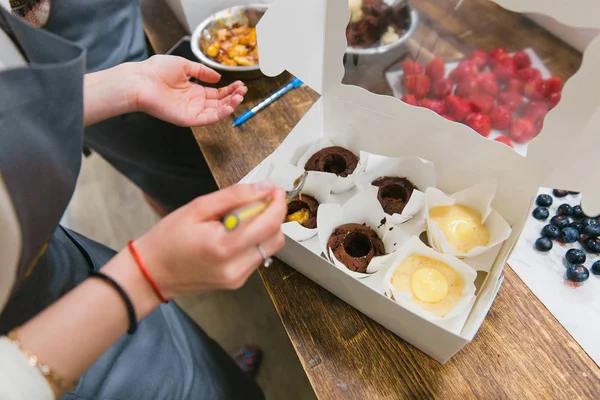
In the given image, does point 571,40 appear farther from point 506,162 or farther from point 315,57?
point 315,57

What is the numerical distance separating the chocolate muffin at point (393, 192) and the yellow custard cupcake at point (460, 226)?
2.8 inches

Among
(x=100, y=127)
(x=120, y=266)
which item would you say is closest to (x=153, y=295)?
(x=120, y=266)

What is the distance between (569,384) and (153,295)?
0.71 meters

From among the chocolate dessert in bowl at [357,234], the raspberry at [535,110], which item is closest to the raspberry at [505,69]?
the raspberry at [535,110]

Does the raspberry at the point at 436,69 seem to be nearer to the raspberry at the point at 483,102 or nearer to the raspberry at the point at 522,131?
the raspberry at the point at 483,102

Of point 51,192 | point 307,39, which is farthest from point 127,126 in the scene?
point 51,192

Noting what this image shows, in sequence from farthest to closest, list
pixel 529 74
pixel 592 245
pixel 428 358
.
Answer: pixel 529 74
pixel 592 245
pixel 428 358

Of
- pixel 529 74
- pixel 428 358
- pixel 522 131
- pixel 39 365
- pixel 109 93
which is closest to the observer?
pixel 39 365

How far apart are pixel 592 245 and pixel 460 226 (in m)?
0.37

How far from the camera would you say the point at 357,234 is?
2.85 feet

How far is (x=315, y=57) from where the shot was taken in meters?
0.92

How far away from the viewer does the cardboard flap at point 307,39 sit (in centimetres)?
85

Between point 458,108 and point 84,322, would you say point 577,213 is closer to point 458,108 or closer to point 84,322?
point 458,108

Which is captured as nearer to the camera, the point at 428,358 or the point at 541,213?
the point at 428,358
